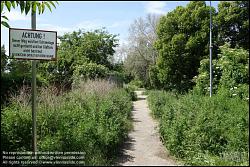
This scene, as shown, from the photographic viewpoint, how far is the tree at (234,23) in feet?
59.0

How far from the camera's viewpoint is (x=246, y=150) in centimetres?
619

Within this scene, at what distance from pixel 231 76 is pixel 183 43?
24.7 feet

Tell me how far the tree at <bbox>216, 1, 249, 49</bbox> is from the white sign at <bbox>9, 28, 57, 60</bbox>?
1433 centimetres

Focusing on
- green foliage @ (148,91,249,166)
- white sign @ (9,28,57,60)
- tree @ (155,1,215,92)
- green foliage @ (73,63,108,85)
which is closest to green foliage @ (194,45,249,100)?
tree @ (155,1,215,92)

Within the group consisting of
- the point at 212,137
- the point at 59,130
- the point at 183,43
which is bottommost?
the point at 212,137

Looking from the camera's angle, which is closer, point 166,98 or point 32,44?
point 32,44

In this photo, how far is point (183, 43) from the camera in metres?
20.5

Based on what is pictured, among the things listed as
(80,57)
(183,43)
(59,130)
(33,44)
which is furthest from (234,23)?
(33,44)

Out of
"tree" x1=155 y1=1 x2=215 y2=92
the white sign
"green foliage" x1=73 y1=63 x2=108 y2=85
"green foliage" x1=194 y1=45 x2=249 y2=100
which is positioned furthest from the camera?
"green foliage" x1=73 y1=63 x2=108 y2=85

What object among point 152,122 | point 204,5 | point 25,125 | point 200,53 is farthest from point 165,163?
point 204,5

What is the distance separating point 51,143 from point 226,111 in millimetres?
4871

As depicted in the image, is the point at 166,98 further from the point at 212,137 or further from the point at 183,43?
the point at 212,137

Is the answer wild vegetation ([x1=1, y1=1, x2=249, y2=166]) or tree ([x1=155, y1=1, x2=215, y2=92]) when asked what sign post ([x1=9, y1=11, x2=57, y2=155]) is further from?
tree ([x1=155, y1=1, x2=215, y2=92])

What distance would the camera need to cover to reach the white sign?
5.70 meters
